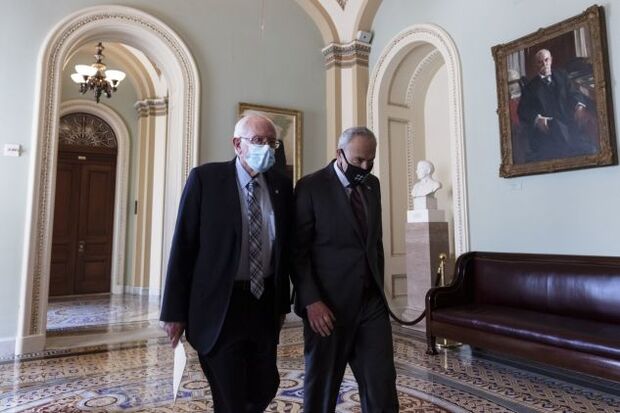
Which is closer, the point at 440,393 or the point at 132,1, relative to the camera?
the point at 440,393

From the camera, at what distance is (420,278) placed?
516 cm

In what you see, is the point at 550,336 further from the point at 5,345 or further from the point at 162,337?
the point at 5,345

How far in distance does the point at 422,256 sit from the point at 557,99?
2065mm

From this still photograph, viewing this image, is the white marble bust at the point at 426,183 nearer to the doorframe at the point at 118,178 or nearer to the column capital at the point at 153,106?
the column capital at the point at 153,106

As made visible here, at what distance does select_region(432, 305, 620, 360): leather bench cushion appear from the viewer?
296 cm

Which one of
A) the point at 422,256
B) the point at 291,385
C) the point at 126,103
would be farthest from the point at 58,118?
the point at 126,103

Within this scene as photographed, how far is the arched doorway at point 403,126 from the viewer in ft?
20.3

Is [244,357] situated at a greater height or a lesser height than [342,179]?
lesser

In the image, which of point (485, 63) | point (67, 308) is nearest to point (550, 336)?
point (485, 63)

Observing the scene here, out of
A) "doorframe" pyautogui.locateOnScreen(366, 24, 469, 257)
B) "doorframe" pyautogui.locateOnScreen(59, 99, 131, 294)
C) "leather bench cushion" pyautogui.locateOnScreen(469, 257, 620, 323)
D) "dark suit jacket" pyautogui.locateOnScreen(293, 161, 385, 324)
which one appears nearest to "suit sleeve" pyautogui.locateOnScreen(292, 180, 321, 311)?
"dark suit jacket" pyautogui.locateOnScreen(293, 161, 385, 324)

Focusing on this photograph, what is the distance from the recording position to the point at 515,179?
15.0 ft

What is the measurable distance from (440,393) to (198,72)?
4.54 m

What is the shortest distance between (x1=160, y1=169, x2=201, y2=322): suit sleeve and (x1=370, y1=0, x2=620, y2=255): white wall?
140 inches

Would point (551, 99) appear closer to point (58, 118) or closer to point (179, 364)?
point (179, 364)
